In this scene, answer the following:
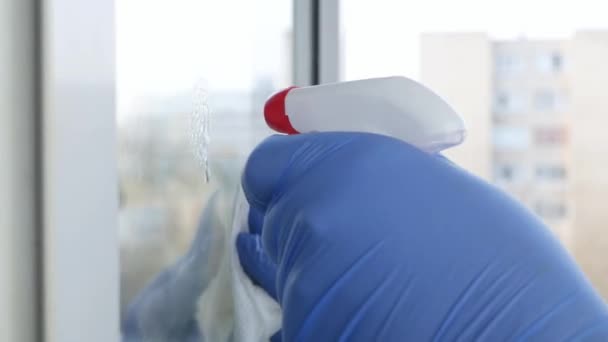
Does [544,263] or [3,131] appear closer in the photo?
[3,131]

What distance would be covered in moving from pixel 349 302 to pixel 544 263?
21cm

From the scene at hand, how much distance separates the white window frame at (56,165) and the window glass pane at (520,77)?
3.29 ft

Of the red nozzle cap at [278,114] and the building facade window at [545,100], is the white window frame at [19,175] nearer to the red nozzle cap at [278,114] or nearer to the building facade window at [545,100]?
the red nozzle cap at [278,114]

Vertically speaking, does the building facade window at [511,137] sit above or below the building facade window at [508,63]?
below

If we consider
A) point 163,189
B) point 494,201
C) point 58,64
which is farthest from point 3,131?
point 494,201

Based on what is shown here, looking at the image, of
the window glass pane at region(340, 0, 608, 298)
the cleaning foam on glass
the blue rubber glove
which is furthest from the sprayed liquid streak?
the window glass pane at region(340, 0, 608, 298)

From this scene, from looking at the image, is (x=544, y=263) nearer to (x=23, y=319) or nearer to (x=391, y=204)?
(x=391, y=204)

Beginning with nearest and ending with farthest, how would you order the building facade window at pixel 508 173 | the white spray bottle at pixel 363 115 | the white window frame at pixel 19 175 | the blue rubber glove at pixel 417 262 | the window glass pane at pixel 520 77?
the white window frame at pixel 19 175
the blue rubber glove at pixel 417 262
the white spray bottle at pixel 363 115
the window glass pane at pixel 520 77
the building facade window at pixel 508 173

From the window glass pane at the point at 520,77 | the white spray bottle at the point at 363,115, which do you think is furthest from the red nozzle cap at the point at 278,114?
the window glass pane at the point at 520,77

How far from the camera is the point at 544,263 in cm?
72

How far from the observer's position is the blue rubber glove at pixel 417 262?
27.5 inches

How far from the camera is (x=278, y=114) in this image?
865mm

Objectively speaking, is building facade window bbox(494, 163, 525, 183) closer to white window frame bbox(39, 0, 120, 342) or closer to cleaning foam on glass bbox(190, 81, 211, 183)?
cleaning foam on glass bbox(190, 81, 211, 183)

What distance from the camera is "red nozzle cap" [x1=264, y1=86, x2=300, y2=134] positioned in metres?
0.86
